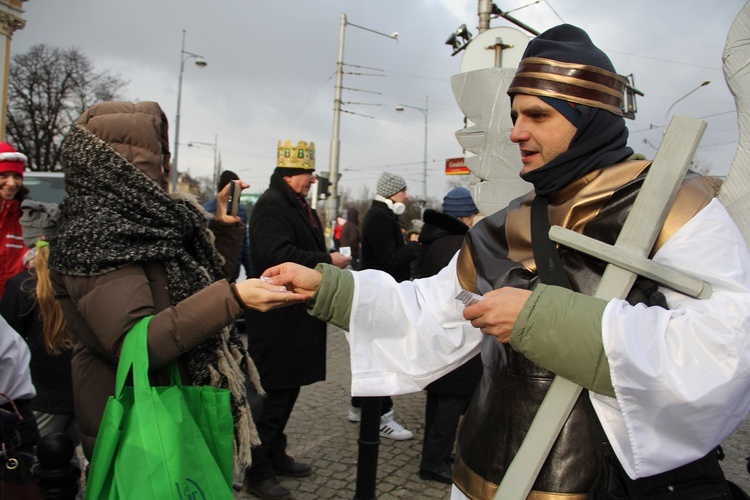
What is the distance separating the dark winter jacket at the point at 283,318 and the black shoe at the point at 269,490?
0.62 meters

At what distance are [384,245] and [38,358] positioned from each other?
270cm

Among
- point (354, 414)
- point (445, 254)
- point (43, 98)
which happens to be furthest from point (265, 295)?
point (43, 98)

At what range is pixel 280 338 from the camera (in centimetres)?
383

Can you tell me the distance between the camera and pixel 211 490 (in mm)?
1795

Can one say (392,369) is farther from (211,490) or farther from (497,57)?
(497,57)

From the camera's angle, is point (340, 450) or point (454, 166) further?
point (454, 166)

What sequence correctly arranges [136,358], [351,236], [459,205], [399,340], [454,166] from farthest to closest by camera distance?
1. [351,236]
2. [454,166]
3. [459,205]
4. [399,340]
5. [136,358]

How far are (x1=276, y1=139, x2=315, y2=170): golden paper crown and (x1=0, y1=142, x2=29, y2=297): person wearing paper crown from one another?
1.95 metres

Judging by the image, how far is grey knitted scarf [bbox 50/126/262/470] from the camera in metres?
1.96

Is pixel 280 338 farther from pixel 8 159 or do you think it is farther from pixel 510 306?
pixel 510 306

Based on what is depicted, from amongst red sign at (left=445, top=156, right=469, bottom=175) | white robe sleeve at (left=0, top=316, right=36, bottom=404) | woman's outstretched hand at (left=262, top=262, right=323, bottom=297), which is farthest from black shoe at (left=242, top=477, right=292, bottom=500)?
red sign at (left=445, top=156, right=469, bottom=175)

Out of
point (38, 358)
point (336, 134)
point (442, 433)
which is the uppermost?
point (336, 134)

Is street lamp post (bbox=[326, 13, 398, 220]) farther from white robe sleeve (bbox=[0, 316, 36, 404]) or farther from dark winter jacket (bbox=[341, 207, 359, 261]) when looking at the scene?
white robe sleeve (bbox=[0, 316, 36, 404])

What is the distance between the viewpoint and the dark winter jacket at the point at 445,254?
4.06 metres
